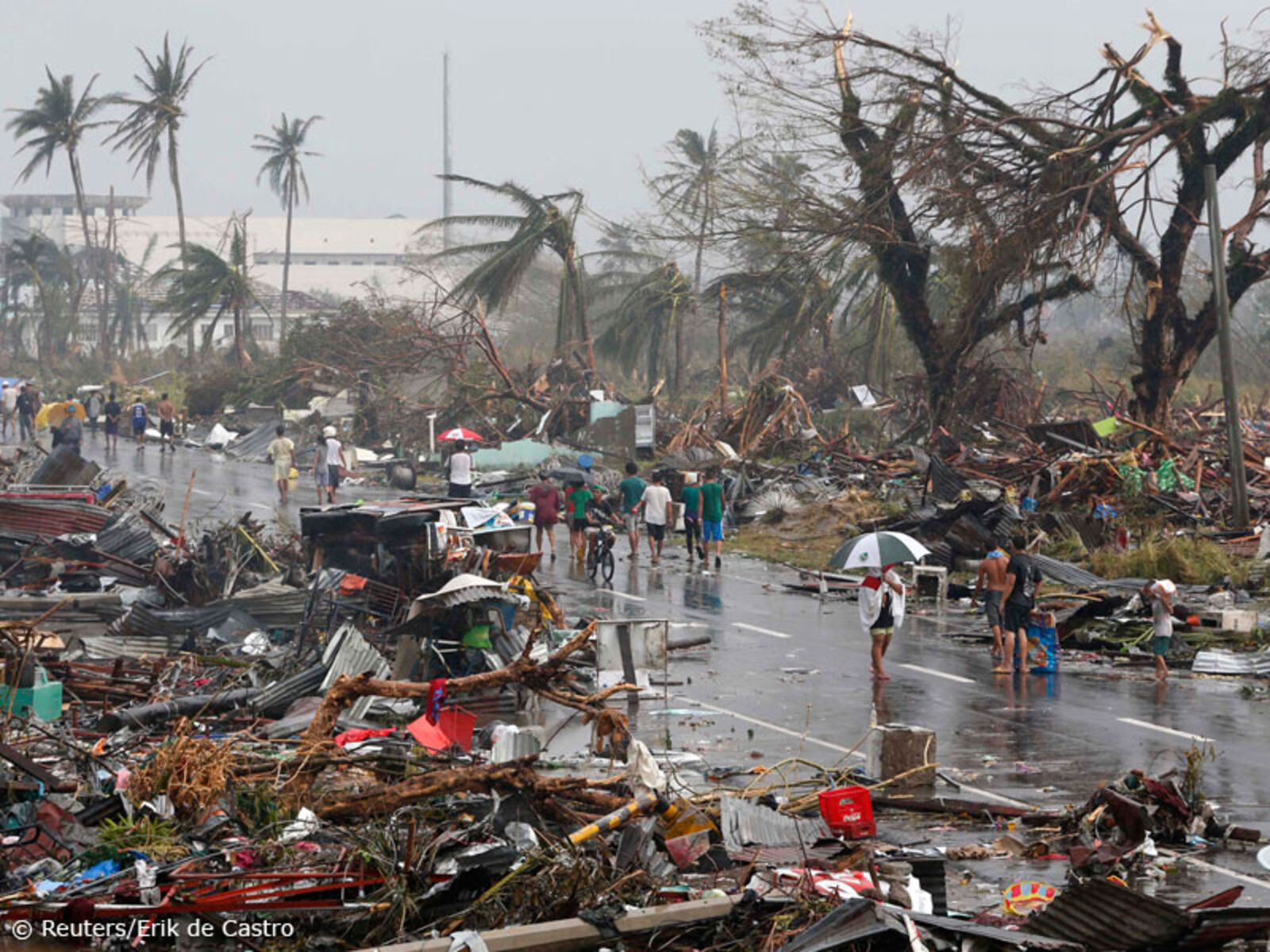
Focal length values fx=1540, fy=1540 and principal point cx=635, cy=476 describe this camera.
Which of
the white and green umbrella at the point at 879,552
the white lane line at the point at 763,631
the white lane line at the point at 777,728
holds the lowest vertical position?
the white lane line at the point at 777,728

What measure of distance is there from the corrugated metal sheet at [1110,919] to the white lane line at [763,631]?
34.7 ft

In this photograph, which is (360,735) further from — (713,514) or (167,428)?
(167,428)

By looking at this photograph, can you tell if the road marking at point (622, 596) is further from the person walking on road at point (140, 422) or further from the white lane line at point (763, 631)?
the person walking on road at point (140, 422)

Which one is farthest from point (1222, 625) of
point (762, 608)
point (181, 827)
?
point (181, 827)

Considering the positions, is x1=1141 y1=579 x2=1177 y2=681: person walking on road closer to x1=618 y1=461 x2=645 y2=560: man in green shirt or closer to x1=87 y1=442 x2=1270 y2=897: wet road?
x1=87 y1=442 x2=1270 y2=897: wet road

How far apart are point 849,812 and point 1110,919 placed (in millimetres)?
2409

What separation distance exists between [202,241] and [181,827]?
14552 centimetres

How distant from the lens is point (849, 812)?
30.9 ft

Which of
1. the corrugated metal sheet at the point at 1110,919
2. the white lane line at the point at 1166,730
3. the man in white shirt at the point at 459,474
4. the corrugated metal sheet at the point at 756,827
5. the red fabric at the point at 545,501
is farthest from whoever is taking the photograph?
the man in white shirt at the point at 459,474

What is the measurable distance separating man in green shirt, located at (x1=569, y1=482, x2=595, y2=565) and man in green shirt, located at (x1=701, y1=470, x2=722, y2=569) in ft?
5.92

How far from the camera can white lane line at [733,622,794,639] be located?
18.0 meters

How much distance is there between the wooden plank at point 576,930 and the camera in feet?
22.3

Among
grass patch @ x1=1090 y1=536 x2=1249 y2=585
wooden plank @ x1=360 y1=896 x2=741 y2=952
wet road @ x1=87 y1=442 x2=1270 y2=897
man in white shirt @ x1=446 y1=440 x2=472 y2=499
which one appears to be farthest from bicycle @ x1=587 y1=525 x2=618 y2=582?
wooden plank @ x1=360 y1=896 x2=741 y2=952

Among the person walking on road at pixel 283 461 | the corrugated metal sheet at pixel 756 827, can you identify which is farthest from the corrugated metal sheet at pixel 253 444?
the corrugated metal sheet at pixel 756 827
